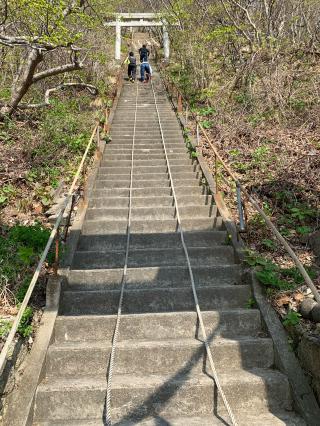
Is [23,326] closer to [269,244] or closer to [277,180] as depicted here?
Result: [269,244]

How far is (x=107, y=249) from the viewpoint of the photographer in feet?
20.4

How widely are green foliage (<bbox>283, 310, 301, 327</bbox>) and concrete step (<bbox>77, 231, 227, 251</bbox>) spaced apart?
2.16 meters

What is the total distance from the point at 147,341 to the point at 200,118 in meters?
9.78

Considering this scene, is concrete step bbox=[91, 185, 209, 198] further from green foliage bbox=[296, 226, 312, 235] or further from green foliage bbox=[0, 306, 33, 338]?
green foliage bbox=[0, 306, 33, 338]

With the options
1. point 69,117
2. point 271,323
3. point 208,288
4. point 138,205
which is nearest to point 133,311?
point 208,288

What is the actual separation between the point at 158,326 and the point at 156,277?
972mm

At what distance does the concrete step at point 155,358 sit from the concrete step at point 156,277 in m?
1.21

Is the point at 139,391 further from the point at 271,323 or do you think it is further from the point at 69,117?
the point at 69,117

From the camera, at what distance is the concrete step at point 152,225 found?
6648mm

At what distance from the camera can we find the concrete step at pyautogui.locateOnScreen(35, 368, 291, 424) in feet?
11.4

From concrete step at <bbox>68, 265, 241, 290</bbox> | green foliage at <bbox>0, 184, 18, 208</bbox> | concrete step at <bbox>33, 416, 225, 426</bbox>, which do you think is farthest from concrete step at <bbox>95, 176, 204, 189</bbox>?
concrete step at <bbox>33, 416, 225, 426</bbox>

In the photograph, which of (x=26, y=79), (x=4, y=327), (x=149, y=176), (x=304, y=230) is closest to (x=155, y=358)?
(x=4, y=327)

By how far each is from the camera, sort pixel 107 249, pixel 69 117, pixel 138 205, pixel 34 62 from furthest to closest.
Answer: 1. pixel 69 117
2. pixel 34 62
3. pixel 138 205
4. pixel 107 249

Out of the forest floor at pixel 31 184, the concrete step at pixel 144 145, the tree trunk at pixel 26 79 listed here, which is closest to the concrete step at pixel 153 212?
the forest floor at pixel 31 184
